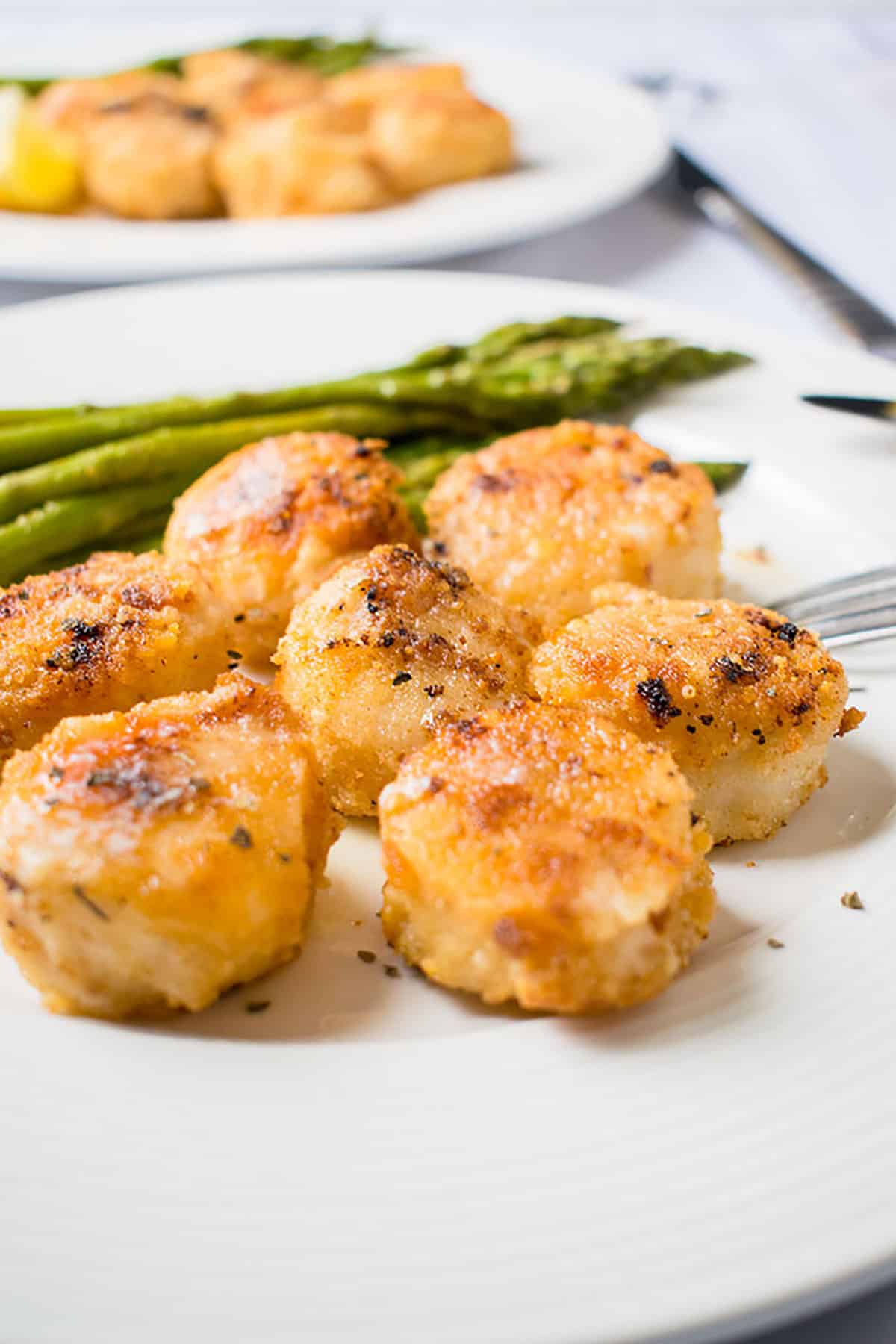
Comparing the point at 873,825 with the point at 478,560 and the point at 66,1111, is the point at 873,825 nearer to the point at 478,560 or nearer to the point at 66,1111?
the point at 478,560

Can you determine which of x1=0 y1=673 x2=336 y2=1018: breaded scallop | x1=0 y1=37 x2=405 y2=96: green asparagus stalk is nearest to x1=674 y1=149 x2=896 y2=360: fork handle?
x1=0 y1=37 x2=405 y2=96: green asparagus stalk

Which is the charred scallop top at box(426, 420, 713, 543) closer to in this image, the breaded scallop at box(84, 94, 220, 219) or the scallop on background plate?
the scallop on background plate

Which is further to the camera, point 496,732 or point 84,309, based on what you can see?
point 84,309

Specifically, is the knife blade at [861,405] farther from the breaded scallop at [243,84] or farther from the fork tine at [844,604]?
the breaded scallop at [243,84]

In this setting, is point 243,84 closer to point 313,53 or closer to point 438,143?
point 313,53

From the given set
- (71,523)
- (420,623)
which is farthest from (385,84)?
(420,623)

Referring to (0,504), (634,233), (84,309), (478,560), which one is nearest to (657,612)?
(478,560)
